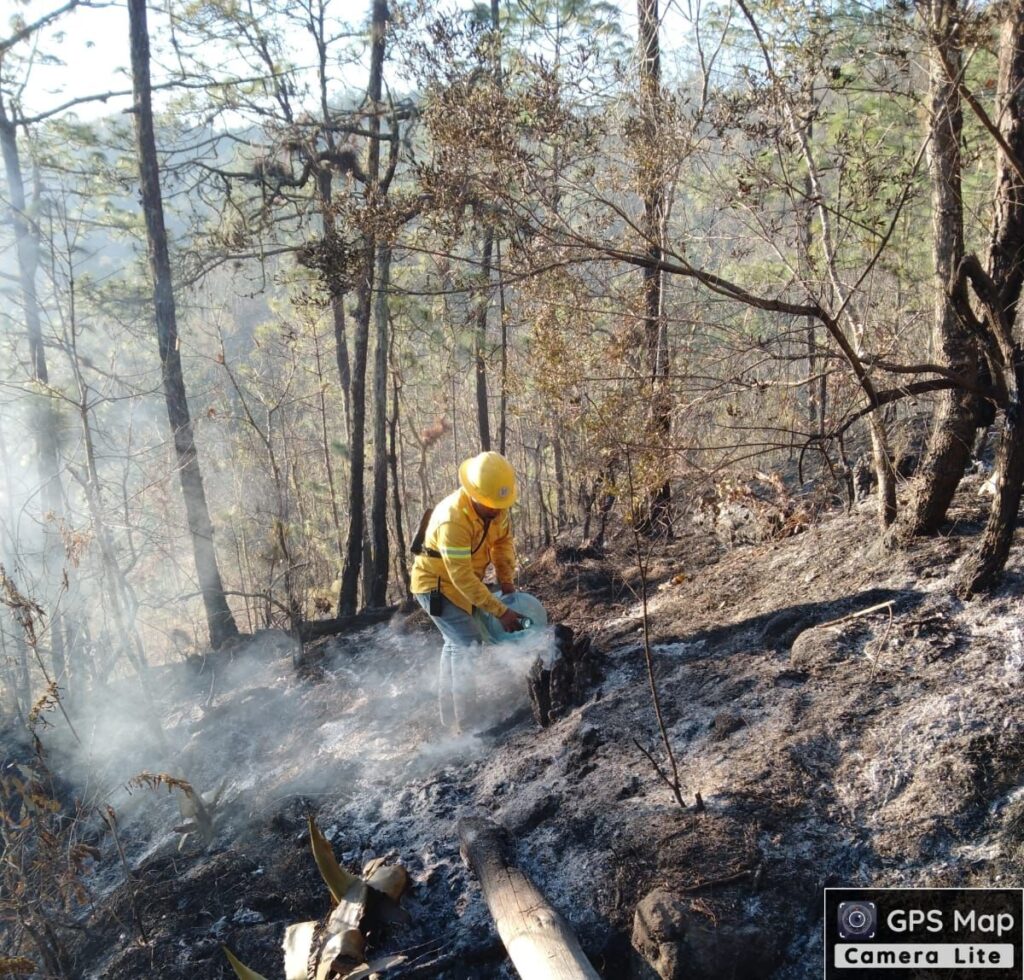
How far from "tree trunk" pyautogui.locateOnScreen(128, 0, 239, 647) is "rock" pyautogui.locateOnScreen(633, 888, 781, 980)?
7.94 meters

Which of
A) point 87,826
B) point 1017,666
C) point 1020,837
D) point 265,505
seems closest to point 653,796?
point 1020,837

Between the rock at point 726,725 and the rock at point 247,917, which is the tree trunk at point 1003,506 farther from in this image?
the rock at point 247,917

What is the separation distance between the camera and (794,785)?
11.9ft

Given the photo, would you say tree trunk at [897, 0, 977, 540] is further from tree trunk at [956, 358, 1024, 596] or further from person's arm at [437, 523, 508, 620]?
person's arm at [437, 523, 508, 620]

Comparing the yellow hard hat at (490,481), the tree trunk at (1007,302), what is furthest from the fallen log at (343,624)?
the tree trunk at (1007,302)

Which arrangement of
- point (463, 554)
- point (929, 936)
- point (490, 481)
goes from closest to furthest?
point (929, 936), point (490, 481), point (463, 554)

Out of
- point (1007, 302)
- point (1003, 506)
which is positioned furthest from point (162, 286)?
point (1003, 506)

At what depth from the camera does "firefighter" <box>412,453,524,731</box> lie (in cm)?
539

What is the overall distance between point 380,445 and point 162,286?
3432mm

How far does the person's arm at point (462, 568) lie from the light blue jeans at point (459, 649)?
456 mm

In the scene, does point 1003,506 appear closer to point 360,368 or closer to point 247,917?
point 247,917

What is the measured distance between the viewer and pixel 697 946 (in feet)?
9.66

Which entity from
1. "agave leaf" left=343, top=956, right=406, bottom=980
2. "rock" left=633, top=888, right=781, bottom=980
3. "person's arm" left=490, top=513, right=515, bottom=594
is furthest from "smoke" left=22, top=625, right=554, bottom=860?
"rock" left=633, top=888, right=781, bottom=980

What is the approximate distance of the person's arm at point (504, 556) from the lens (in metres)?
5.84
